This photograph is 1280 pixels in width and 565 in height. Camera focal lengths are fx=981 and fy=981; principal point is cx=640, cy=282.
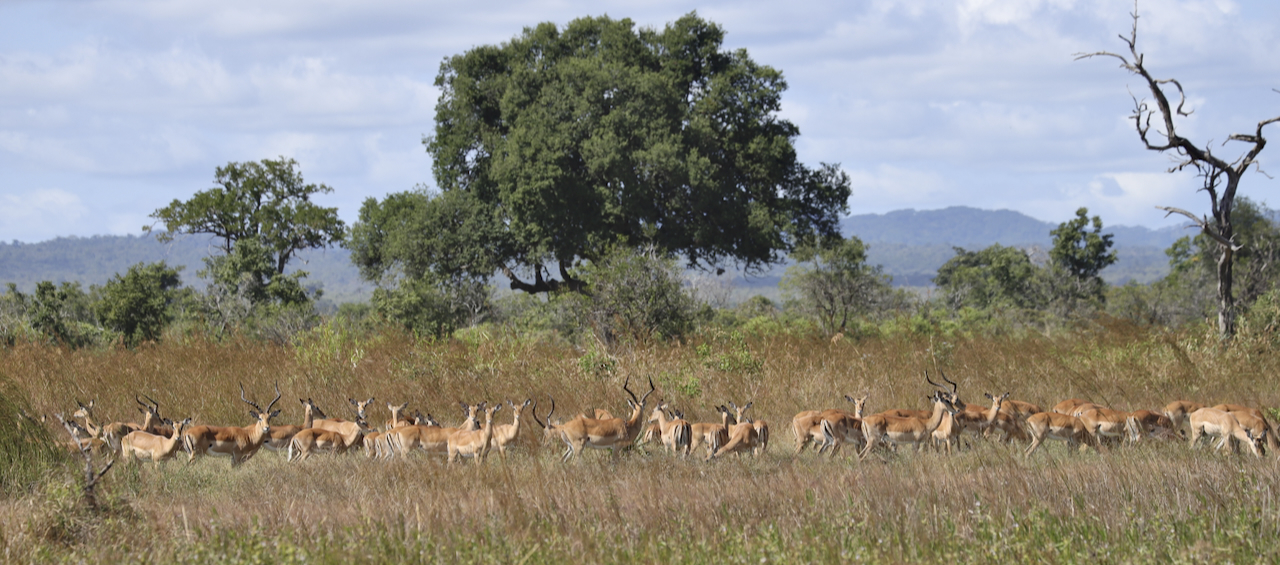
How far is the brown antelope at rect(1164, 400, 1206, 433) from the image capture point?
9.54 metres

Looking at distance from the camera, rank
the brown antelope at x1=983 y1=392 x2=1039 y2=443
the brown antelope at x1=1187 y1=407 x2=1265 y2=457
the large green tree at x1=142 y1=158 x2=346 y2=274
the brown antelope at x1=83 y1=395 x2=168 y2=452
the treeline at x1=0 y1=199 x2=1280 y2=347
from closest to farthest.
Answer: the brown antelope at x1=1187 y1=407 x2=1265 y2=457 → the brown antelope at x1=983 y1=392 x2=1039 y2=443 → the brown antelope at x1=83 y1=395 x2=168 y2=452 → the treeline at x1=0 y1=199 x2=1280 y2=347 → the large green tree at x1=142 y1=158 x2=346 y2=274

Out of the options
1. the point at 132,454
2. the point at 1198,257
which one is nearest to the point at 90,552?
the point at 132,454

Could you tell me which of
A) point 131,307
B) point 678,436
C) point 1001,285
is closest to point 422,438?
point 678,436

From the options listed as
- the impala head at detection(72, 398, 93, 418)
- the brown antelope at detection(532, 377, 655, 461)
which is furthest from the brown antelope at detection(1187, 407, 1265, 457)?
the impala head at detection(72, 398, 93, 418)

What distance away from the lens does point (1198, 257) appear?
1725 inches

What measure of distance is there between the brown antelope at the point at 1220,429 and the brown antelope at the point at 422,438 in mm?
6721

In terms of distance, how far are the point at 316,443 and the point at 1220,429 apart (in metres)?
8.35

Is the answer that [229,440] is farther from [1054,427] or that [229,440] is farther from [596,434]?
[1054,427]

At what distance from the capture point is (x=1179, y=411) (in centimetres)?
957

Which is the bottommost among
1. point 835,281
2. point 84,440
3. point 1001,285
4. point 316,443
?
point 316,443

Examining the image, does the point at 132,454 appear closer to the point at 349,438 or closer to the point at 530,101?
the point at 349,438

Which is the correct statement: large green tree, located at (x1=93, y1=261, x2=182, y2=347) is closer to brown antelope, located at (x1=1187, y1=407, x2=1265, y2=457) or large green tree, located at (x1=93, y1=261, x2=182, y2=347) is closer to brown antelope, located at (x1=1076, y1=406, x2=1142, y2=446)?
brown antelope, located at (x1=1076, y1=406, x2=1142, y2=446)

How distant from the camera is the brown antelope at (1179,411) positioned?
9.54 m

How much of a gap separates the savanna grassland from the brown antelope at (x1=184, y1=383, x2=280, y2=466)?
154 mm
